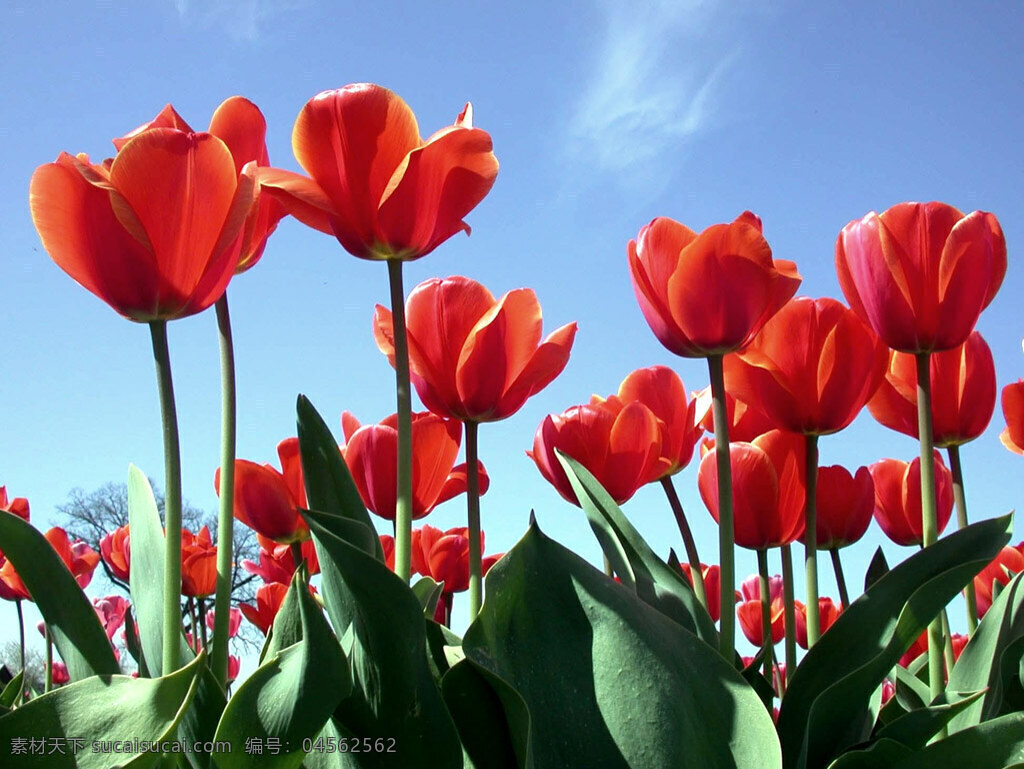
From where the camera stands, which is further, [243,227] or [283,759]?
[243,227]

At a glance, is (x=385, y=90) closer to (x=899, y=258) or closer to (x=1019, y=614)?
(x=899, y=258)

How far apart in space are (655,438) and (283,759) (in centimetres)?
69

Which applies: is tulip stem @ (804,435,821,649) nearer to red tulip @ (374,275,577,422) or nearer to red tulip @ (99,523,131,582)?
red tulip @ (374,275,577,422)

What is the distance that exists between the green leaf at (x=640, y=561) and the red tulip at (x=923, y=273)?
433 mm

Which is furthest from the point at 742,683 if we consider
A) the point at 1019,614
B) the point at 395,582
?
the point at 1019,614

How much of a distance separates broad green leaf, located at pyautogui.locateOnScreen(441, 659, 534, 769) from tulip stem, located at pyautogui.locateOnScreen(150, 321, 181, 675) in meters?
0.22

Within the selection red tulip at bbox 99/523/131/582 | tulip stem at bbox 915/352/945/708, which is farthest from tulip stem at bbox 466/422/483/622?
red tulip at bbox 99/523/131/582

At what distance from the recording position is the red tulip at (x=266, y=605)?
6.69 feet

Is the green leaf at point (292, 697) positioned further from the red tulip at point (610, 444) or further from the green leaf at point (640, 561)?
the red tulip at point (610, 444)

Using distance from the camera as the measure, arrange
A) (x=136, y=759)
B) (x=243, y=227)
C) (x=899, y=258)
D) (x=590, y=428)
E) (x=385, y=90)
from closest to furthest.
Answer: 1. (x=136, y=759)
2. (x=243, y=227)
3. (x=385, y=90)
4. (x=899, y=258)
5. (x=590, y=428)

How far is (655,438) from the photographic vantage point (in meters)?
1.25

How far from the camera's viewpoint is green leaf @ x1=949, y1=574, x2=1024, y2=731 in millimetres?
919

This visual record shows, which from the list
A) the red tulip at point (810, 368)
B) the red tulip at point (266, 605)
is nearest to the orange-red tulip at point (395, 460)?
the red tulip at point (810, 368)

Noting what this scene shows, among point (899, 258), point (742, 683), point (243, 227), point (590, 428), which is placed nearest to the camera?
point (742, 683)
